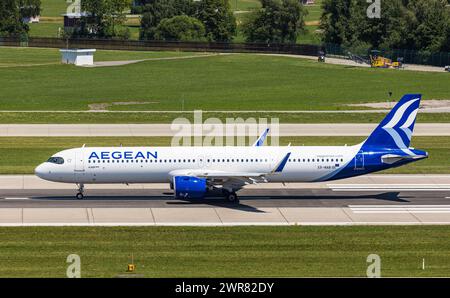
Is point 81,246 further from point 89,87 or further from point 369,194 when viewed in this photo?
point 89,87

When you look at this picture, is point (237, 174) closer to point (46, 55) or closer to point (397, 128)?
point (397, 128)

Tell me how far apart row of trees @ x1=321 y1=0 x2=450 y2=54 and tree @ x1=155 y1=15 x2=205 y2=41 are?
2615cm

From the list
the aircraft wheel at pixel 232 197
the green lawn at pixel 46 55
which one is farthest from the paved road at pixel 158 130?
the green lawn at pixel 46 55

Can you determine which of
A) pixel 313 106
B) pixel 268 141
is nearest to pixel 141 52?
pixel 313 106

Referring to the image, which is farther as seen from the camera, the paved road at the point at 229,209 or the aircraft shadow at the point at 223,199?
the aircraft shadow at the point at 223,199

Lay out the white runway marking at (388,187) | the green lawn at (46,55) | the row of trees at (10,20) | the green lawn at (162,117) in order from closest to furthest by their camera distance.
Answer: the white runway marking at (388,187), the green lawn at (162,117), the green lawn at (46,55), the row of trees at (10,20)

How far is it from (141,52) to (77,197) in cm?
11490

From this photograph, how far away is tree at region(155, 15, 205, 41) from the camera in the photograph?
17225 centimetres

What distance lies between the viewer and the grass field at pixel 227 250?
94.5ft

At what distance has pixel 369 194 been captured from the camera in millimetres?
47500

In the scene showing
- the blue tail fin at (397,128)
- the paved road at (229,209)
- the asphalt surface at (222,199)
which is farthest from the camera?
the blue tail fin at (397,128)

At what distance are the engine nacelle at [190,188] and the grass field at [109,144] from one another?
553 inches

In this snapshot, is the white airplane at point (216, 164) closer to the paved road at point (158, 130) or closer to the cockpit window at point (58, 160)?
the cockpit window at point (58, 160)

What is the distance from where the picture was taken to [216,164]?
45344mm
